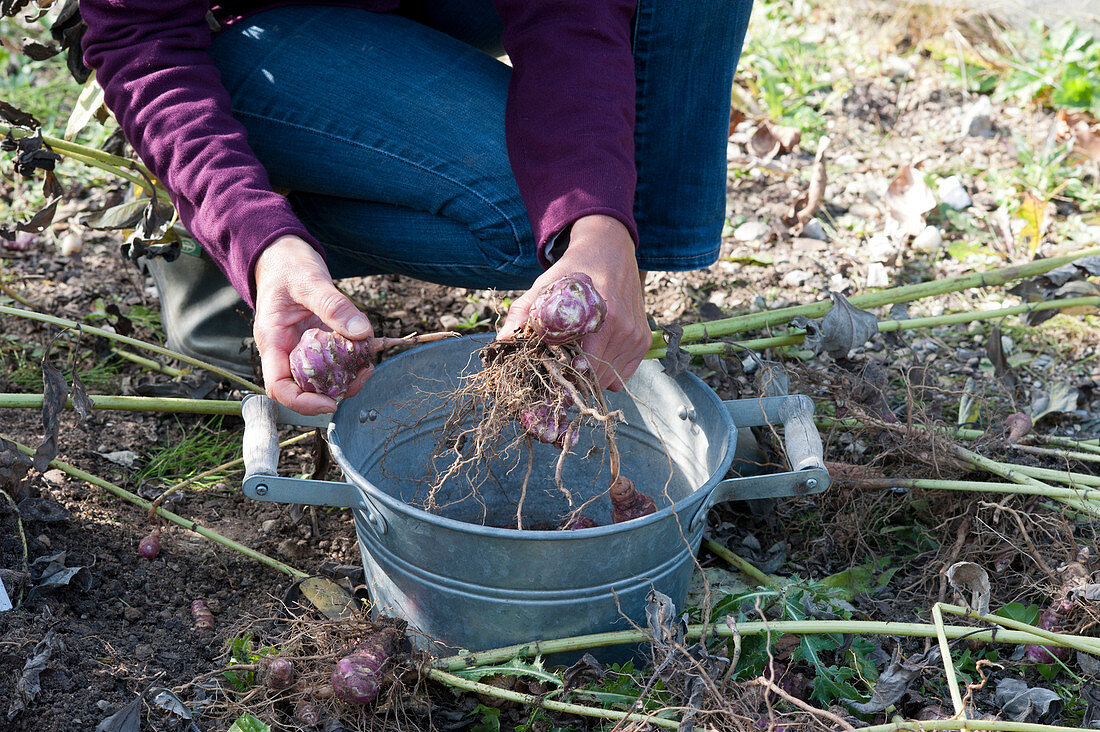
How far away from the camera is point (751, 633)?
1.37 m

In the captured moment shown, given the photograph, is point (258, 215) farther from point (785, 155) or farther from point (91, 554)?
point (785, 155)

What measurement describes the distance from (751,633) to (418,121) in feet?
3.74

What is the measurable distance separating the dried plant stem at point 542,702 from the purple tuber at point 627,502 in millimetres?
320

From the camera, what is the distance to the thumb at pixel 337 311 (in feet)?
4.20

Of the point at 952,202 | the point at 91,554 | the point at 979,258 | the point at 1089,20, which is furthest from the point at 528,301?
the point at 1089,20

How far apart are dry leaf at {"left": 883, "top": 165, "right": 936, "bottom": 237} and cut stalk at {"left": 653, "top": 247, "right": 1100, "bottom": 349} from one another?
0.66 m

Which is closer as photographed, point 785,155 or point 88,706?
point 88,706

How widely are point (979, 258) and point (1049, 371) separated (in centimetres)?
54

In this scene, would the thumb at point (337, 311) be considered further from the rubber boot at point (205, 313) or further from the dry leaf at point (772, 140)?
the dry leaf at point (772, 140)

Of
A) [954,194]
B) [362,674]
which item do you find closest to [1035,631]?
[362,674]

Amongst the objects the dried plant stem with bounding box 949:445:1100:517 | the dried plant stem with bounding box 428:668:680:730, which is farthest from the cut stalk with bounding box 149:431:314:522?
the dried plant stem with bounding box 949:445:1100:517

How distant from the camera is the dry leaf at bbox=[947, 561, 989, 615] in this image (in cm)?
139

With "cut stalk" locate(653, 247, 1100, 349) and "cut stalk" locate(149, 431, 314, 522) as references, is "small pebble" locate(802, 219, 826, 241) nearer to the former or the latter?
"cut stalk" locate(653, 247, 1100, 349)

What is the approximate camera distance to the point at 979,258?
8.93 feet
